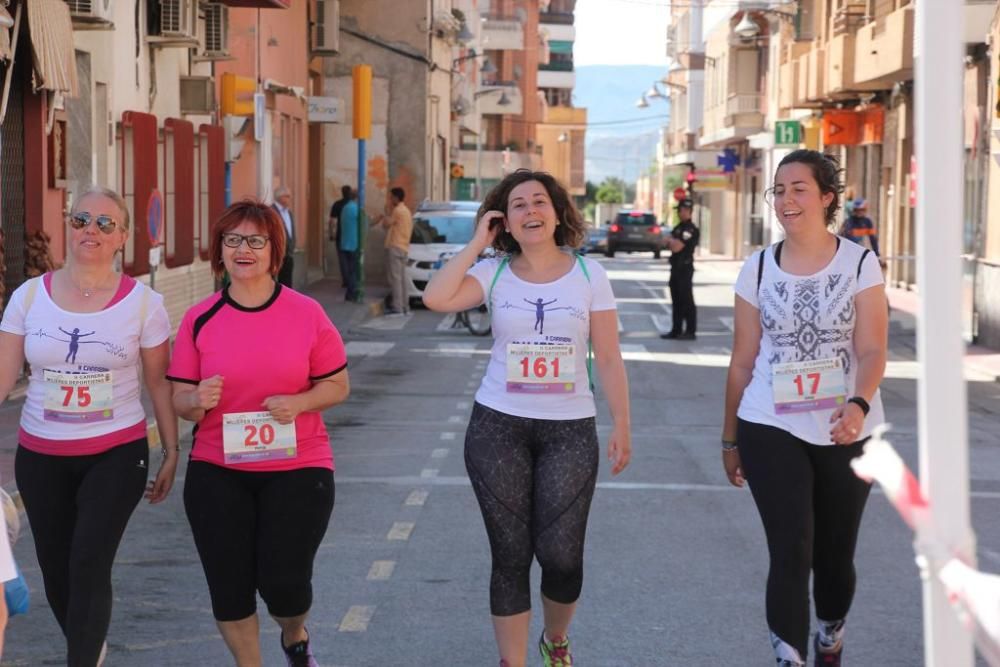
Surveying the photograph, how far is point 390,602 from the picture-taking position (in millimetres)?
7578

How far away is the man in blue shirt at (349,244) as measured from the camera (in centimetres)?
2838

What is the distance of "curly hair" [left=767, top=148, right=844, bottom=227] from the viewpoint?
569 cm

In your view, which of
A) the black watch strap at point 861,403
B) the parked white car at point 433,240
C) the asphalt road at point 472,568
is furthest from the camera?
the parked white car at point 433,240

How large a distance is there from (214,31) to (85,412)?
716 inches

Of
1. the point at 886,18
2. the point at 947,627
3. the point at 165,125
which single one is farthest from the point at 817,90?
the point at 947,627

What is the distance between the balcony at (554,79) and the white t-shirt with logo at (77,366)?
112 meters

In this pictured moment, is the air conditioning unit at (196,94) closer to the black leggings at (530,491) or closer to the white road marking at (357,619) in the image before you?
the white road marking at (357,619)

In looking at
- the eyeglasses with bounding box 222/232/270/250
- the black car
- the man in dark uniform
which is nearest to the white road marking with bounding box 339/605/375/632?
the eyeglasses with bounding box 222/232/270/250

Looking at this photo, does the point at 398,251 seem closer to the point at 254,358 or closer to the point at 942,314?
the point at 254,358

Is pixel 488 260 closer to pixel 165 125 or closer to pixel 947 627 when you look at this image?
pixel 947 627

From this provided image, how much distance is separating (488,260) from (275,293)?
0.76 metres

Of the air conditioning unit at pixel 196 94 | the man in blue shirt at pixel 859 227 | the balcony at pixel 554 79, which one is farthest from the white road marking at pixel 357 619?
the balcony at pixel 554 79

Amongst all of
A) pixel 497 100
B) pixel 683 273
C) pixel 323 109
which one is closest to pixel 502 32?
pixel 497 100

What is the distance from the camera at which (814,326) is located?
560 centimetres
